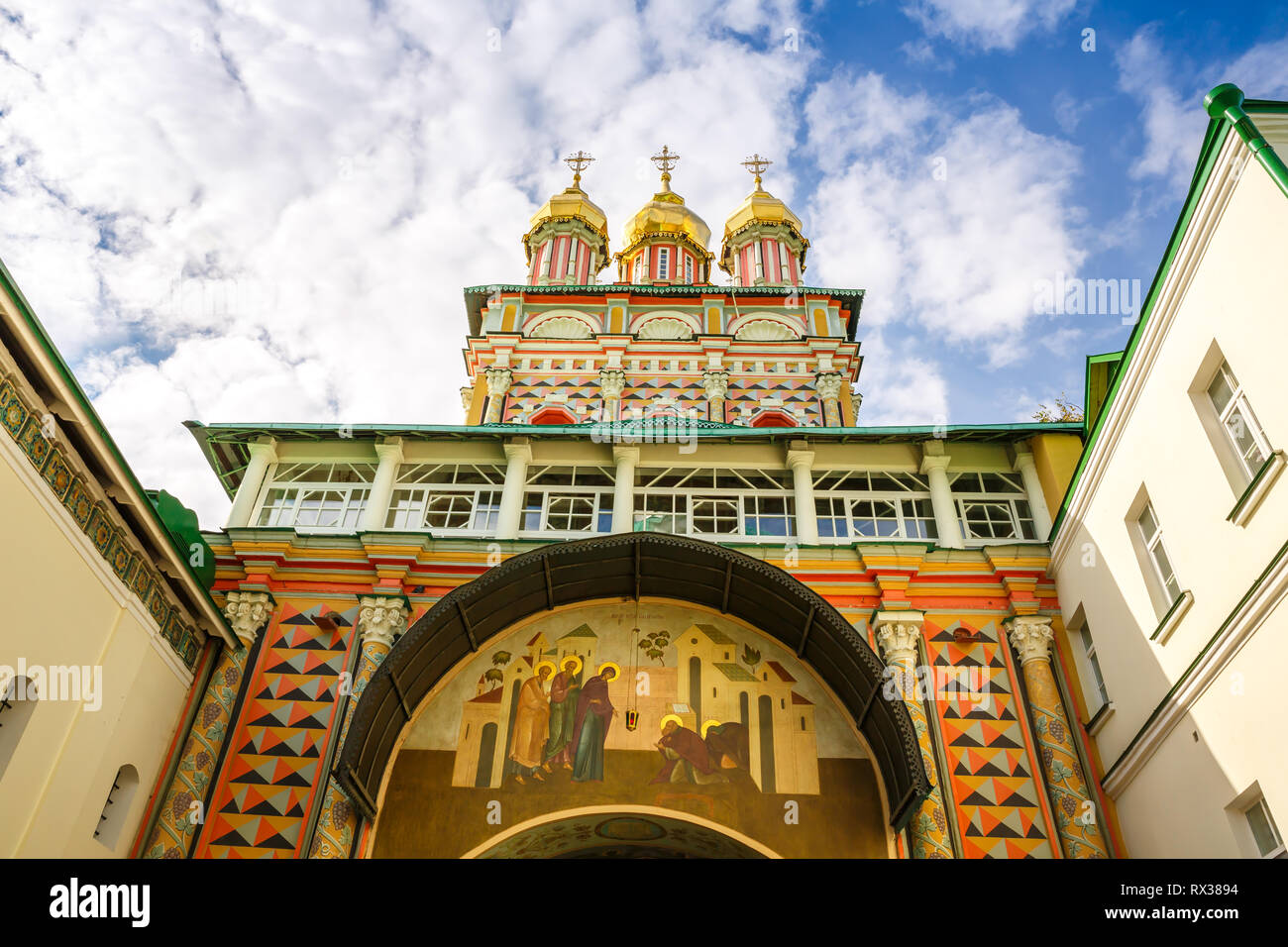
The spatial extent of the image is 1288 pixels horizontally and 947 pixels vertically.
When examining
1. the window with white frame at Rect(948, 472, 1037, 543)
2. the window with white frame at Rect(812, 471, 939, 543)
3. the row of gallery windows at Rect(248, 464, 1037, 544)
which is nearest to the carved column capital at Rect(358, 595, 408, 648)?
the row of gallery windows at Rect(248, 464, 1037, 544)

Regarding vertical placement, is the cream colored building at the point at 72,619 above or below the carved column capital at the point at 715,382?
below

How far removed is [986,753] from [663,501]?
659cm

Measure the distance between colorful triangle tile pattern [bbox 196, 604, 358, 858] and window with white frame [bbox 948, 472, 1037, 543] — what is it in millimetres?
10114

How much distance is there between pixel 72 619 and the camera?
11.4 metres

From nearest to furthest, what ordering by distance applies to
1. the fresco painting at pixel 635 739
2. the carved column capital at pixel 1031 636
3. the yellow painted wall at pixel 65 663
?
the yellow painted wall at pixel 65 663
the fresco painting at pixel 635 739
the carved column capital at pixel 1031 636

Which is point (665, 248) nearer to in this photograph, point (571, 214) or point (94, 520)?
point (571, 214)

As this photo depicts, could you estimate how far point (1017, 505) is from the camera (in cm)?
1698

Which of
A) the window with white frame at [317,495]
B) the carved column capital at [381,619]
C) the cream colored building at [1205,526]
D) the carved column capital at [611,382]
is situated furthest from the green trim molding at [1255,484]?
the carved column capital at [611,382]

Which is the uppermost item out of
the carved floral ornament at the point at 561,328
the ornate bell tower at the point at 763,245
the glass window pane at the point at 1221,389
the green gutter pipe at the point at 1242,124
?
the ornate bell tower at the point at 763,245

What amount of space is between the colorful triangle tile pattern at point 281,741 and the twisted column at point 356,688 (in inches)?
10.3

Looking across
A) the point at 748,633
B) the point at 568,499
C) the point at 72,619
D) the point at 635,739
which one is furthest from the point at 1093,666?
the point at 72,619

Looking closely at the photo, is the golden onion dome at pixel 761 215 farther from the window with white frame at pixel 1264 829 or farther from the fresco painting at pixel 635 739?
the window with white frame at pixel 1264 829

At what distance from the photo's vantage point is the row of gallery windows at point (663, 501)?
1697cm

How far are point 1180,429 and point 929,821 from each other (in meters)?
5.77
